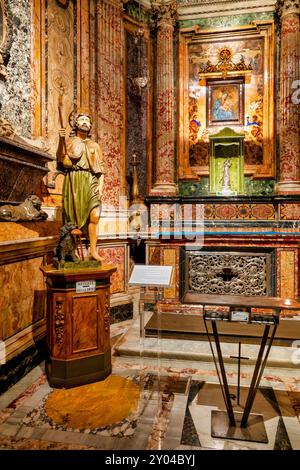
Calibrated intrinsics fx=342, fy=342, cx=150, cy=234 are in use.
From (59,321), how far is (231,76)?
20.0ft

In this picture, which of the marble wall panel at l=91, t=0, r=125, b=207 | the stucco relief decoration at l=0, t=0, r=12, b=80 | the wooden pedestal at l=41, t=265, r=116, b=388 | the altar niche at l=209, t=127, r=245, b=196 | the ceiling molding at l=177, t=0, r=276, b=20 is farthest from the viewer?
the ceiling molding at l=177, t=0, r=276, b=20

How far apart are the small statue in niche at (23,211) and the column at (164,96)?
11.1 ft

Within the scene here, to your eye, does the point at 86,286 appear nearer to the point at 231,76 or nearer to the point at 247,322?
the point at 247,322

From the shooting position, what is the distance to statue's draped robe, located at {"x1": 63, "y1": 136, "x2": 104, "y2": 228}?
392 centimetres

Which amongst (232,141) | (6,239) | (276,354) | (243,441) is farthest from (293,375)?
(232,141)

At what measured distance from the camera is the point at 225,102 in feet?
23.2

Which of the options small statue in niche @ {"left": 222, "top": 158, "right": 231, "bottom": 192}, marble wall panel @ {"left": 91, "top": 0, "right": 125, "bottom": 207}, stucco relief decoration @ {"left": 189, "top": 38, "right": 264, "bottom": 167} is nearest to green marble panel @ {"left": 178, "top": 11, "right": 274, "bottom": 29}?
stucco relief decoration @ {"left": 189, "top": 38, "right": 264, "bottom": 167}

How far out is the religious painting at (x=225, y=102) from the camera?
702 centimetres

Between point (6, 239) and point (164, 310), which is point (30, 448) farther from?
point (164, 310)

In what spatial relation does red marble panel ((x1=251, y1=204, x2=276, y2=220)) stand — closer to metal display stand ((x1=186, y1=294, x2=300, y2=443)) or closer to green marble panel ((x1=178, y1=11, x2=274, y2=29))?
green marble panel ((x1=178, y1=11, x2=274, y2=29))

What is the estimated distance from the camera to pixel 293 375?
3355 millimetres

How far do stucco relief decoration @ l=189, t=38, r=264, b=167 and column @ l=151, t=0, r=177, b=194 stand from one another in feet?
1.69

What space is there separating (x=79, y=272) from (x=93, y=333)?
612 millimetres

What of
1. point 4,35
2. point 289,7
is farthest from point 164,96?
point 4,35
